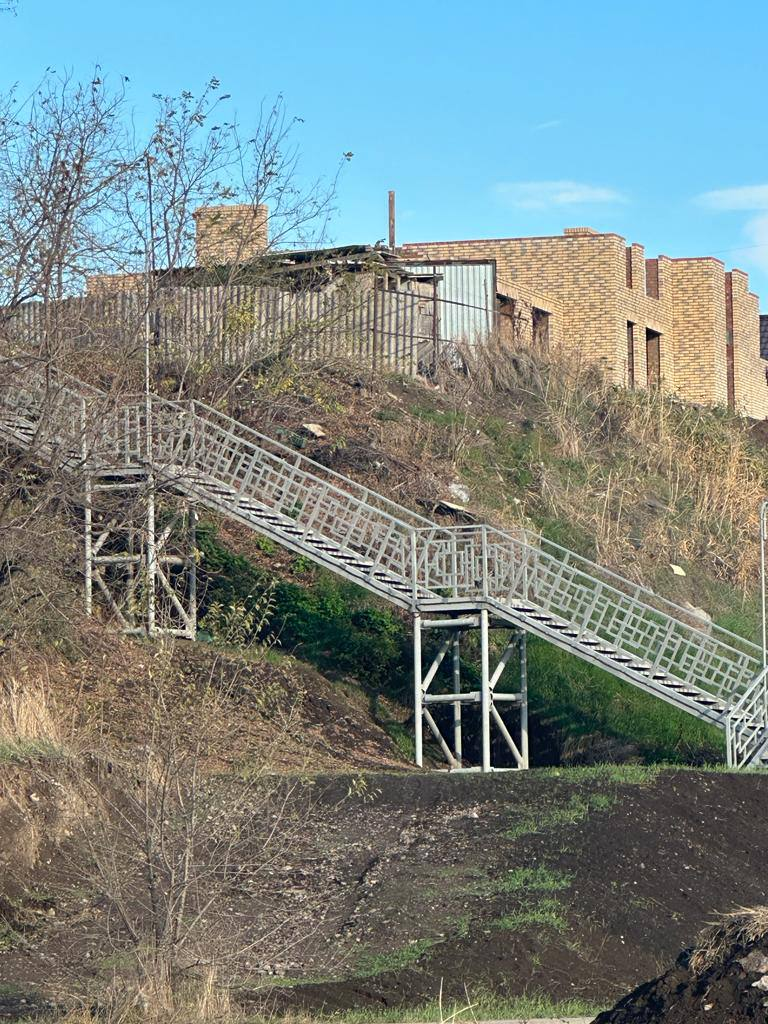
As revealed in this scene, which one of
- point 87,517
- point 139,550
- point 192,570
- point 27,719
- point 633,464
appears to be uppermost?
point 633,464

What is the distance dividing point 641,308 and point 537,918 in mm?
31571

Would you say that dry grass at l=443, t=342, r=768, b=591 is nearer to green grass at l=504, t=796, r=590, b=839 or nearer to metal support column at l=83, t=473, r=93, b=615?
metal support column at l=83, t=473, r=93, b=615

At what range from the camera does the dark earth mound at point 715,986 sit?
30.6 feet

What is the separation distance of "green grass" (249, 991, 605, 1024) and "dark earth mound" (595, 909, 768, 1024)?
2557 mm

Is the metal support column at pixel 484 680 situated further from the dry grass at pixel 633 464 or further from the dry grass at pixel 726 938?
the dry grass at pixel 726 938

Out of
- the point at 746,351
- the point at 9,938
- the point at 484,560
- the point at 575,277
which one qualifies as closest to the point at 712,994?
the point at 9,938

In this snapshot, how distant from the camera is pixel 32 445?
69.7 ft

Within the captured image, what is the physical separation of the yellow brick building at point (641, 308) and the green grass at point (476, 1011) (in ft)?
93.6

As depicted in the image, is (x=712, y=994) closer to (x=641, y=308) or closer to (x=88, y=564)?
(x=88, y=564)

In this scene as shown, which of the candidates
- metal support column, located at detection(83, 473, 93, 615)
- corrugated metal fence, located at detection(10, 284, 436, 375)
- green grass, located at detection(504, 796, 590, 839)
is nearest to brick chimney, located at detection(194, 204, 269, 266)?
corrugated metal fence, located at detection(10, 284, 436, 375)

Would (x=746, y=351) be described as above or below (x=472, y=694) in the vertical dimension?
above

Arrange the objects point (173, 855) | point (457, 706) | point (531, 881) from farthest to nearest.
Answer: point (457, 706) < point (531, 881) < point (173, 855)

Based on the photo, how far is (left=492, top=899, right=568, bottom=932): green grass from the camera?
15328mm

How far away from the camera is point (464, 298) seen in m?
39.2
